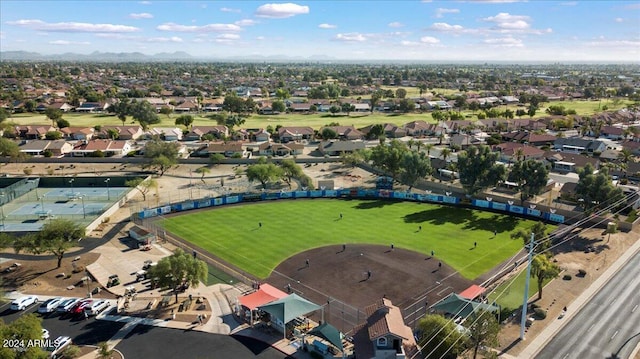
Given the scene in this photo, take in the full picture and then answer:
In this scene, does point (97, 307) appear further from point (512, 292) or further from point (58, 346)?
point (512, 292)

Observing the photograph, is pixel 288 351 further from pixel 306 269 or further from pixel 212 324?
pixel 306 269

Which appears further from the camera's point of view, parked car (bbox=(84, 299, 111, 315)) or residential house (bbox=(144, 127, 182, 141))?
residential house (bbox=(144, 127, 182, 141))

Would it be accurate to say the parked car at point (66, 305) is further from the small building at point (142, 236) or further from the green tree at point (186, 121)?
the green tree at point (186, 121)

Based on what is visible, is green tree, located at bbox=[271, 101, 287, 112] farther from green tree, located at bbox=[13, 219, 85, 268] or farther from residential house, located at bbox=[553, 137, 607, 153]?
green tree, located at bbox=[13, 219, 85, 268]

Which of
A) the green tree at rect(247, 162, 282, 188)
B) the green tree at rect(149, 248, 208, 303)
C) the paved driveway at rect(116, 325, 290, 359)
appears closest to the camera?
the paved driveway at rect(116, 325, 290, 359)

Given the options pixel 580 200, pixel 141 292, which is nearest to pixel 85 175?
pixel 141 292

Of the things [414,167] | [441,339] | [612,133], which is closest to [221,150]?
[414,167]

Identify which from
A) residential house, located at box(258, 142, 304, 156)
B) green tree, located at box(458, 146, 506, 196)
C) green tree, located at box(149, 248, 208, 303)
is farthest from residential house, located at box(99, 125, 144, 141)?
green tree, located at box(458, 146, 506, 196)

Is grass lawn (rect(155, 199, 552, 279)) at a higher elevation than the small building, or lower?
lower
